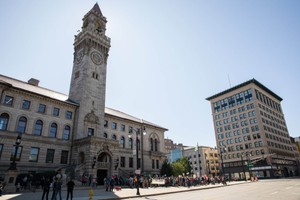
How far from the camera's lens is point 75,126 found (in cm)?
3662

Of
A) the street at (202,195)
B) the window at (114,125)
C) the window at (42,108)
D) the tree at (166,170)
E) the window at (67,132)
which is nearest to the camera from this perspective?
the street at (202,195)

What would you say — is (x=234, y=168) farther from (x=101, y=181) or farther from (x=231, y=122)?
(x=101, y=181)

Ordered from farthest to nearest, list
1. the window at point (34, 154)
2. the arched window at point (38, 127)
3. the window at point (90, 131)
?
the window at point (90, 131), the arched window at point (38, 127), the window at point (34, 154)

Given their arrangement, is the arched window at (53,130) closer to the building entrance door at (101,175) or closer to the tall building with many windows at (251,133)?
the building entrance door at (101,175)

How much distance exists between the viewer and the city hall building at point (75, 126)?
2942cm

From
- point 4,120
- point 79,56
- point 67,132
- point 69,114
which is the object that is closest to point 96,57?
point 79,56

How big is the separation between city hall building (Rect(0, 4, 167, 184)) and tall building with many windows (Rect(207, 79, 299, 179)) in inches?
1599

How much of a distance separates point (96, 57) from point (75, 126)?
16.9m

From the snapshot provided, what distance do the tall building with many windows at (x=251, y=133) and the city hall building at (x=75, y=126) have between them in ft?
133

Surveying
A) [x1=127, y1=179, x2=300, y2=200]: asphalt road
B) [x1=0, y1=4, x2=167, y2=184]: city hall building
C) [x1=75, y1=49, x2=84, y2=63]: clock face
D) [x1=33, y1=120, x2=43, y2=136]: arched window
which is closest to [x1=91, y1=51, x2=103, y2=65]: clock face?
[x1=0, y1=4, x2=167, y2=184]: city hall building

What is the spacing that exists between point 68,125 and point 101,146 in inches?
317

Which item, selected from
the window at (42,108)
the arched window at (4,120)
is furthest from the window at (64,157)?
the arched window at (4,120)

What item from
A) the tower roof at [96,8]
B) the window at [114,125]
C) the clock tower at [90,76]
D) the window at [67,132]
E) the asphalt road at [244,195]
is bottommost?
the asphalt road at [244,195]

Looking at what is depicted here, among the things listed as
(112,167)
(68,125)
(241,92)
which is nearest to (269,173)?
(241,92)
